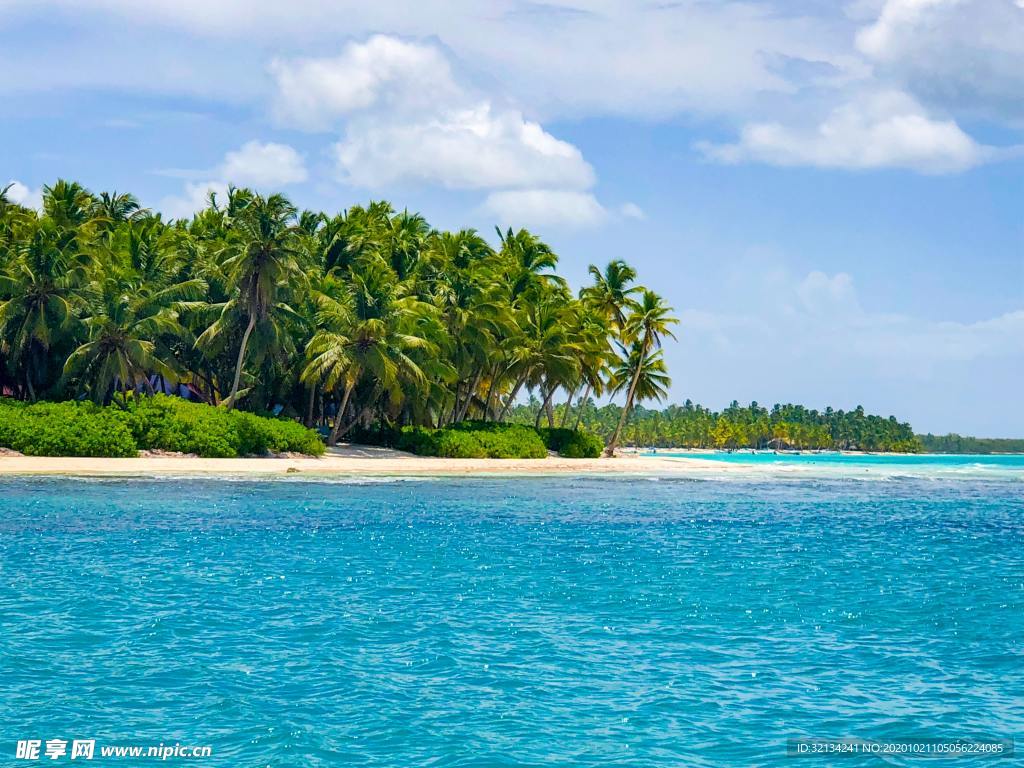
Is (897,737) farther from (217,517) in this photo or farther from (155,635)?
(217,517)

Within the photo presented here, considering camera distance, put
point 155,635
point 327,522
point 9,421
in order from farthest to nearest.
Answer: point 9,421 → point 327,522 → point 155,635

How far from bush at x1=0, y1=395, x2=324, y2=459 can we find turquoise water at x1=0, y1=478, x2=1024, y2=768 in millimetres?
18656

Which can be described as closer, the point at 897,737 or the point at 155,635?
the point at 897,737

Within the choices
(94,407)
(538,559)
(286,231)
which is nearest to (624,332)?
(286,231)

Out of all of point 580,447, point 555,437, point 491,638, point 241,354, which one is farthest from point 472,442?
point 491,638

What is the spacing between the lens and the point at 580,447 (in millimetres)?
69000

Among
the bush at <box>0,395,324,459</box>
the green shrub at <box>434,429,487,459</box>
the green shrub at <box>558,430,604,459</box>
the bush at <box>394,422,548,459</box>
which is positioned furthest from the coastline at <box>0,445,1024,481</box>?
the green shrub at <box>558,430,604,459</box>

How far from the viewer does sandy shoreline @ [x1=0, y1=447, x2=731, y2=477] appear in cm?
4294

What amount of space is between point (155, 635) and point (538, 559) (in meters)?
9.85

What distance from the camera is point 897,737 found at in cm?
988

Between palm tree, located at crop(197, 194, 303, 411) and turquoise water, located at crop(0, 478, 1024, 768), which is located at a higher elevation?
palm tree, located at crop(197, 194, 303, 411)

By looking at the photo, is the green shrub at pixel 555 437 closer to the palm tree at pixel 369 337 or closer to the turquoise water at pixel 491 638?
the palm tree at pixel 369 337

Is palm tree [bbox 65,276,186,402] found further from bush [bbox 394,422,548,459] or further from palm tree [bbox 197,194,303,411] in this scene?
bush [bbox 394,422,548,459]

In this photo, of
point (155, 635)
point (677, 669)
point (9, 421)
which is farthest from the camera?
point (9, 421)
